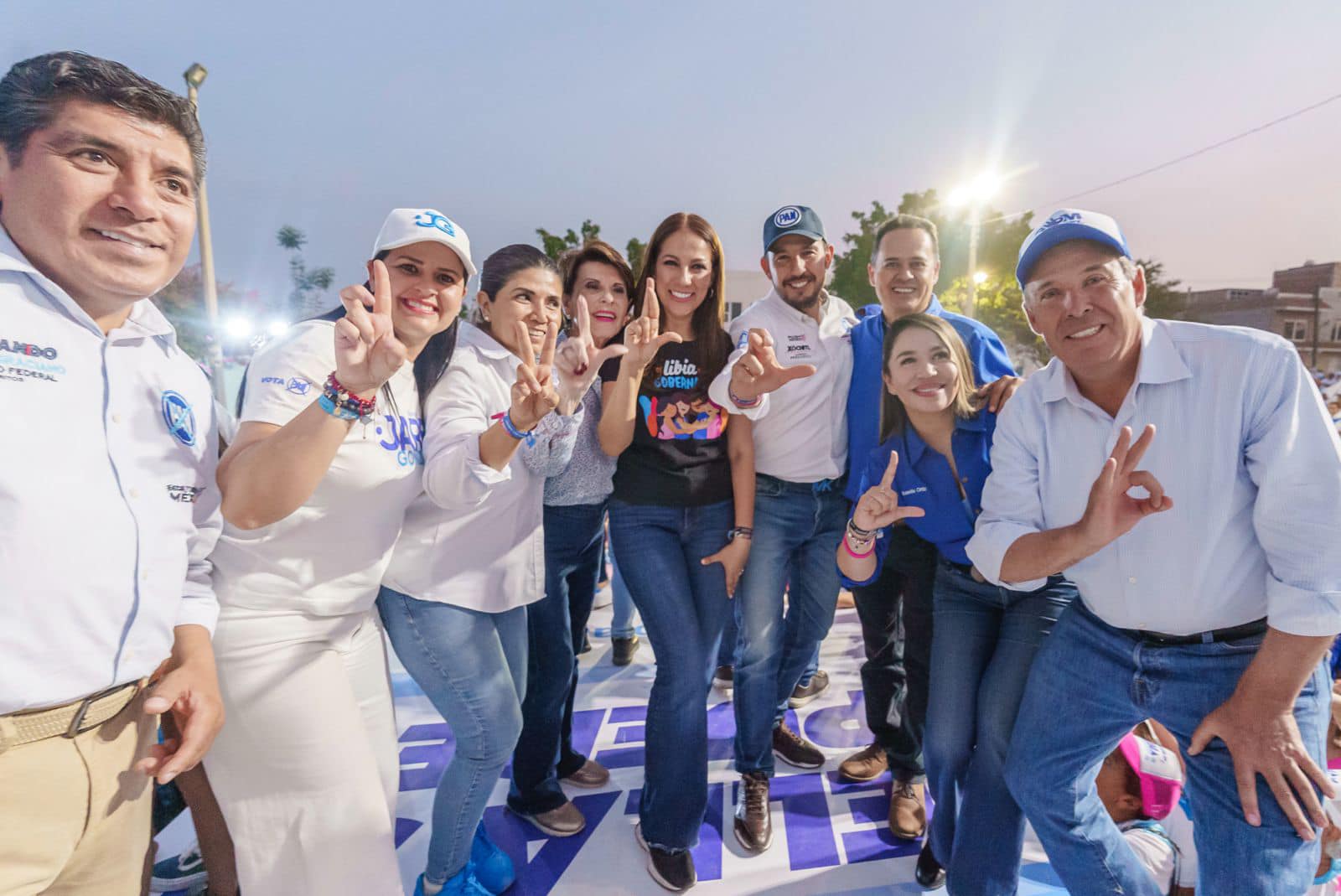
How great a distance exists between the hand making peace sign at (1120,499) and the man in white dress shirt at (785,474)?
115 cm

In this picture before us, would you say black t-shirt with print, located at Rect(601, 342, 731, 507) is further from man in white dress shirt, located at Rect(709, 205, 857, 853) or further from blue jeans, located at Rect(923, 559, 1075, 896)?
blue jeans, located at Rect(923, 559, 1075, 896)

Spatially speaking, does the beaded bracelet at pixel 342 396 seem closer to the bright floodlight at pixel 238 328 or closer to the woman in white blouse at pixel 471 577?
the woman in white blouse at pixel 471 577

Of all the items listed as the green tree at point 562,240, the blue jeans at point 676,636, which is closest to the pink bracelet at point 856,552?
the blue jeans at point 676,636

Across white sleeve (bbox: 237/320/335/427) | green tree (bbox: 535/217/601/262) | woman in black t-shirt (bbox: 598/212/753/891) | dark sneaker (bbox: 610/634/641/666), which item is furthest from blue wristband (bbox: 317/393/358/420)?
green tree (bbox: 535/217/601/262)

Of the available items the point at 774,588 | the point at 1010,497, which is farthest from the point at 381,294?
the point at 1010,497

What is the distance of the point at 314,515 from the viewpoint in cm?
173

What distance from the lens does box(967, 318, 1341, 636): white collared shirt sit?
5.02ft

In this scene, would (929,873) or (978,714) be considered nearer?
(978,714)

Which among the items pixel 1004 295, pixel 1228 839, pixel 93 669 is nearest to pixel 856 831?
pixel 1228 839

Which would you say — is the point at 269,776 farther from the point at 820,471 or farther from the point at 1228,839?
the point at 1228,839

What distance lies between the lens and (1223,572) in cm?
164

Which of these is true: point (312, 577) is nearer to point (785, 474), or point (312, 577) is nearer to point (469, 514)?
point (469, 514)

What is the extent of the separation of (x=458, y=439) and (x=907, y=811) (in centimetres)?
242

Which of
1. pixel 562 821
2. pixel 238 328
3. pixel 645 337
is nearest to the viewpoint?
pixel 645 337
